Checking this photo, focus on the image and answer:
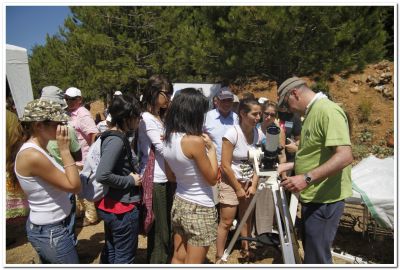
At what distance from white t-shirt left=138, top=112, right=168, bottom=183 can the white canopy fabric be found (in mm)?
2033

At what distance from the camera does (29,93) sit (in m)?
4.36

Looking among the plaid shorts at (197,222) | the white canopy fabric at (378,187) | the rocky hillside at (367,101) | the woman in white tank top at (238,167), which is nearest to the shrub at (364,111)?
the rocky hillside at (367,101)

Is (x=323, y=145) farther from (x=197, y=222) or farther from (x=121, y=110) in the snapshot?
(x=121, y=110)

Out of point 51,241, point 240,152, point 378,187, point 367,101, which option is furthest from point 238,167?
point 367,101

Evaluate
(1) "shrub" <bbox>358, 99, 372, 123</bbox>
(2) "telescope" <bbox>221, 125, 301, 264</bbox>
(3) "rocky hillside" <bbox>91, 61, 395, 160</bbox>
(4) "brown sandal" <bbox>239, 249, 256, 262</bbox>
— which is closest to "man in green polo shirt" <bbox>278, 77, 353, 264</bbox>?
(2) "telescope" <bbox>221, 125, 301, 264</bbox>

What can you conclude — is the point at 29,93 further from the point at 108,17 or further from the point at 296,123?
the point at 108,17

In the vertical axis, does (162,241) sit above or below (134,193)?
below

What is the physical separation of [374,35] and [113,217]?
8.52 metres

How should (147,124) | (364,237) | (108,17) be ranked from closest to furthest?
1. (147,124)
2. (364,237)
3. (108,17)

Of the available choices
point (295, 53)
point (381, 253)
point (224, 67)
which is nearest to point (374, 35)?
point (295, 53)

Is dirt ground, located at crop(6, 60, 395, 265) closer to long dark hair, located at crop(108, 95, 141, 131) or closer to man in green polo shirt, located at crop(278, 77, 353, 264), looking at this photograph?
man in green polo shirt, located at crop(278, 77, 353, 264)

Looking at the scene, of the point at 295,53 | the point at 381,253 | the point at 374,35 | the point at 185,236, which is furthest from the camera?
the point at 374,35

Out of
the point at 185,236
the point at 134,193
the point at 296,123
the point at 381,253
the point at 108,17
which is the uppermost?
the point at 108,17

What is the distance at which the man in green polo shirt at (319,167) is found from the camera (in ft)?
7.06
